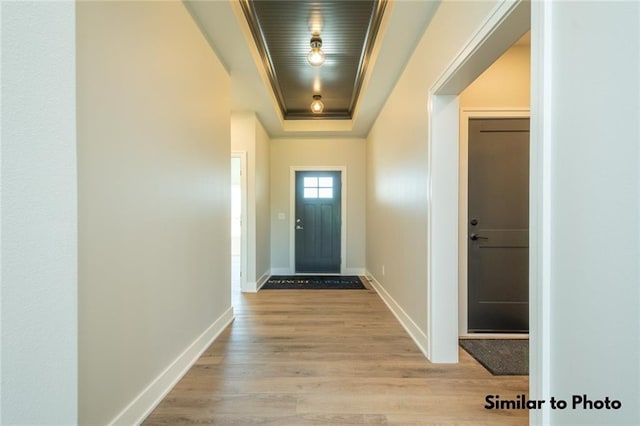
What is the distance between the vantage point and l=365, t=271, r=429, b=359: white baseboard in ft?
7.50

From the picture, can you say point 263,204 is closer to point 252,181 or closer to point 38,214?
point 252,181

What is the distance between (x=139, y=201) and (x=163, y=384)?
3.57 ft

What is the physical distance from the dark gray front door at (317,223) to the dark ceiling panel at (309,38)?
156 cm

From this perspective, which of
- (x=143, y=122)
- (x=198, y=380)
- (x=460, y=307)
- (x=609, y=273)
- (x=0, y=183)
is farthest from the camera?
(x=460, y=307)

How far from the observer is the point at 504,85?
2.57m

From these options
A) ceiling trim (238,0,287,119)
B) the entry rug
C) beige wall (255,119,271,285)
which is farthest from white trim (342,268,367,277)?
ceiling trim (238,0,287,119)

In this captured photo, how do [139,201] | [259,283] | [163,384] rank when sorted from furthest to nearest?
[259,283], [163,384], [139,201]

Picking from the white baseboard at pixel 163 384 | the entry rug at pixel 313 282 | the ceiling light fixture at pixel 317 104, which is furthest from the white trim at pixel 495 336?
the ceiling light fixture at pixel 317 104

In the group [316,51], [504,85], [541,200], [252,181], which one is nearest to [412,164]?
[504,85]

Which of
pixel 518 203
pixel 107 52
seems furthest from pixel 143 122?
pixel 518 203

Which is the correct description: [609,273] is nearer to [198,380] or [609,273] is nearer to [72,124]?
[72,124]

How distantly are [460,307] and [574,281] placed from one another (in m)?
1.78

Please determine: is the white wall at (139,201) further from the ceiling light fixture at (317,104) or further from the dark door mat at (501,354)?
the dark door mat at (501,354)

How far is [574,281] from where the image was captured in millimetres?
978
